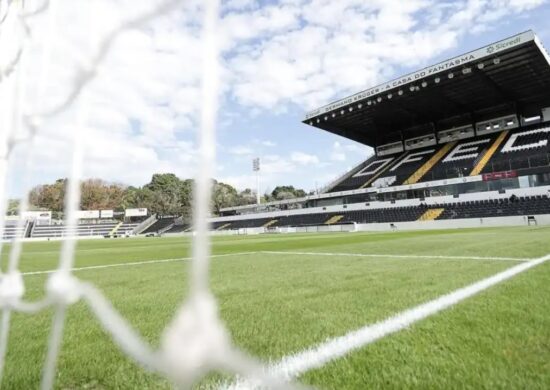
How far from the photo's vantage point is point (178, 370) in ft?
2.60

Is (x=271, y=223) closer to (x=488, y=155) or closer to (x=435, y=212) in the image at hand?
(x=435, y=212)

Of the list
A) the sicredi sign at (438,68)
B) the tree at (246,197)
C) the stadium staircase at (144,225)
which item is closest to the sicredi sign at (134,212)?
the stadium staircase at (144,225)

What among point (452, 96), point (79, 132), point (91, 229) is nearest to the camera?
point (79, 132)

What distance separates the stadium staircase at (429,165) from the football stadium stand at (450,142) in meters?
0.12

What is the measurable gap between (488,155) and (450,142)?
610 cm

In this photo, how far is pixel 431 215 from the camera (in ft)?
91.4

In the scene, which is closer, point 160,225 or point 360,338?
point 360,338

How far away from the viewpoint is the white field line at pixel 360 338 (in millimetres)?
1683

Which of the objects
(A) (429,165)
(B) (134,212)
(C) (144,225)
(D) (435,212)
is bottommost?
(D) (435,212)

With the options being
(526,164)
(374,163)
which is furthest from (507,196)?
(374,163)

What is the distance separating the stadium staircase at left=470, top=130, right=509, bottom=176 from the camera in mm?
27656

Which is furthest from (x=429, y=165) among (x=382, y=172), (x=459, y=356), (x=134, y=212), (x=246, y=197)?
(x=246, y=197)

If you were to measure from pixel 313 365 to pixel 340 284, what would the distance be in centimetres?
224

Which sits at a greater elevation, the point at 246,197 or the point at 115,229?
the point at 246,197
